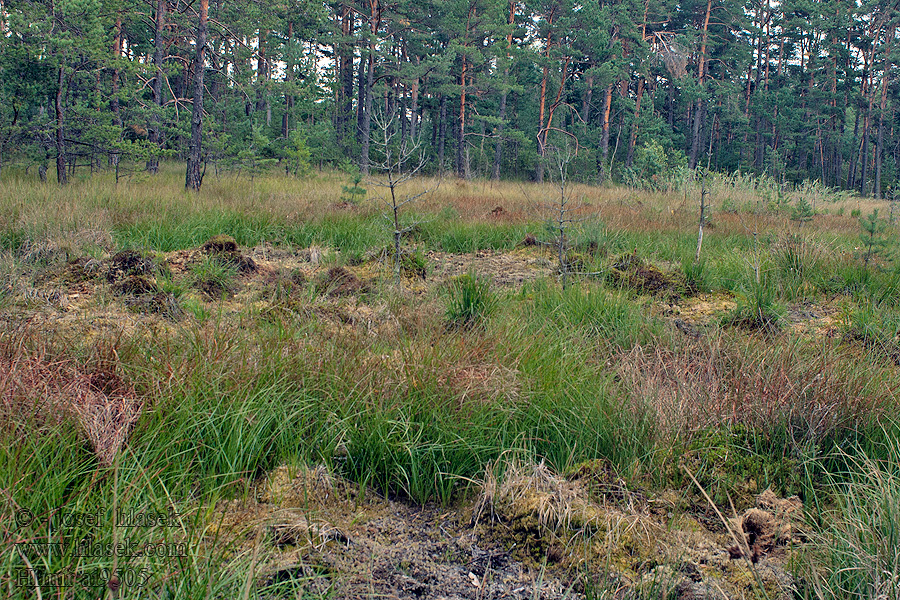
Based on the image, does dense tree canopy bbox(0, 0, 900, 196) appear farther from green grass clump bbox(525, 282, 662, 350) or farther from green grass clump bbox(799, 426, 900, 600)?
green grass clump bbox(799, 426, 900, 600)

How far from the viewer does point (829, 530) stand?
1.98 metres

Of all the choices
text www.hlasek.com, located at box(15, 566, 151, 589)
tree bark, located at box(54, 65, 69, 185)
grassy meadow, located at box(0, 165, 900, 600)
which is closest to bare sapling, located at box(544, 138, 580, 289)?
grassy meadow, located at box(0, 165, 900, 600)

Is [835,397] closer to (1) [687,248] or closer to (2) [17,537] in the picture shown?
(2) [17,537]

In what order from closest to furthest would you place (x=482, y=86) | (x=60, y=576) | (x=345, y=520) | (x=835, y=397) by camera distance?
1. (x=60, y=576)
2. (x=345, y=520)
3. (x=835, y=397)
4. (x=482, y=86)

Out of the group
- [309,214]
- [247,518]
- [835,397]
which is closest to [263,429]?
[247,518]

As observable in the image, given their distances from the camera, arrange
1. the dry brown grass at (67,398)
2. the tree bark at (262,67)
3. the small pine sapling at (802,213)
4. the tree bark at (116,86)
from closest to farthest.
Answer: the dry brown grass at (67,398) < the small pine sapling at (802,213) < the tree bark at (116,86) < the tree bark at (262,67)

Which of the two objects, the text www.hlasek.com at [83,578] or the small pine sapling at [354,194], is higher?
the small pine sapling at [354,194]

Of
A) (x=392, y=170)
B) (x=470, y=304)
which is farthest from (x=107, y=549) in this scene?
(x=392, y=170)

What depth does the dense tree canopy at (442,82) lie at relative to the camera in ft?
36.4

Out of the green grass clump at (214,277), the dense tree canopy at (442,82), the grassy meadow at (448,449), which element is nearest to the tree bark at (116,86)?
the dense tree canopy at (442,82)

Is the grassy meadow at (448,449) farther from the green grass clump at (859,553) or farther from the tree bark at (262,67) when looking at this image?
the tree bark at (262,67)

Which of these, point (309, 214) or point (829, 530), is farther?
point (309, 214)

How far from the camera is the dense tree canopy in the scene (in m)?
11.1

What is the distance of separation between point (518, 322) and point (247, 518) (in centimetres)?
239
